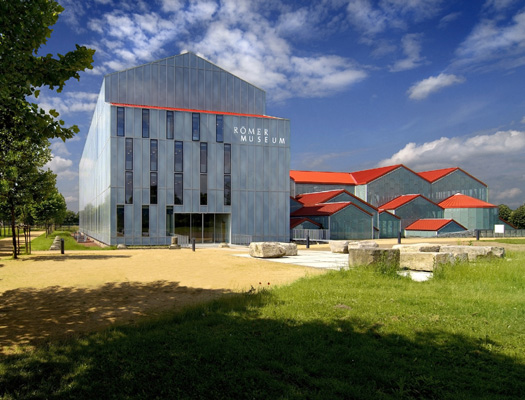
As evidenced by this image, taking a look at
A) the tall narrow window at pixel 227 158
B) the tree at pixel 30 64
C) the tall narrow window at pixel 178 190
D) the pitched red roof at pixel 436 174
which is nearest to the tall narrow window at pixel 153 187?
the tall narrow window at pixel 178 190

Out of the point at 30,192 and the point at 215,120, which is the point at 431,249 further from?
the point at 215,120

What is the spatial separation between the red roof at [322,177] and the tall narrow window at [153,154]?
101 ft

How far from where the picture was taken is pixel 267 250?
22141mm

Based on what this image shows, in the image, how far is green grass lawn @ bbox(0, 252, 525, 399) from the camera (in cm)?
471

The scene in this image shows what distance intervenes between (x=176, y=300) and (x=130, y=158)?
29.1 m

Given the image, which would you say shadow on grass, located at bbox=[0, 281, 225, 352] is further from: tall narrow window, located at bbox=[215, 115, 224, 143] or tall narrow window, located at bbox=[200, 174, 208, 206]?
tall narrow window, located at bbox=[215, 115, 224, 143]

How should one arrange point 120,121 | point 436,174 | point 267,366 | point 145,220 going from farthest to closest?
point 436,174 < point 145,220 < point 120,121 < point 267,366

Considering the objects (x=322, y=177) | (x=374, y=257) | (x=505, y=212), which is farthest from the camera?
(x=505, y=212)

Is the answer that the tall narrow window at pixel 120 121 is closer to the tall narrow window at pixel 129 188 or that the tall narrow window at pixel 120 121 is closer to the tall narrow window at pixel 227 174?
the tall narrow window at pixel 129 188

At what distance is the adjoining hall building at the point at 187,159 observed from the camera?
3659 centimetres

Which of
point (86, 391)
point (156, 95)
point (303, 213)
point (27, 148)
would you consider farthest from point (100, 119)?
point (86, 391)

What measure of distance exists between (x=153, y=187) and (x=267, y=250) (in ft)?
61.9

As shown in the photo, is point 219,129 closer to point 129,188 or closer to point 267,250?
point 129,188

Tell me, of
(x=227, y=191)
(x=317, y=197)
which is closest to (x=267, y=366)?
(x=227, y=191)
